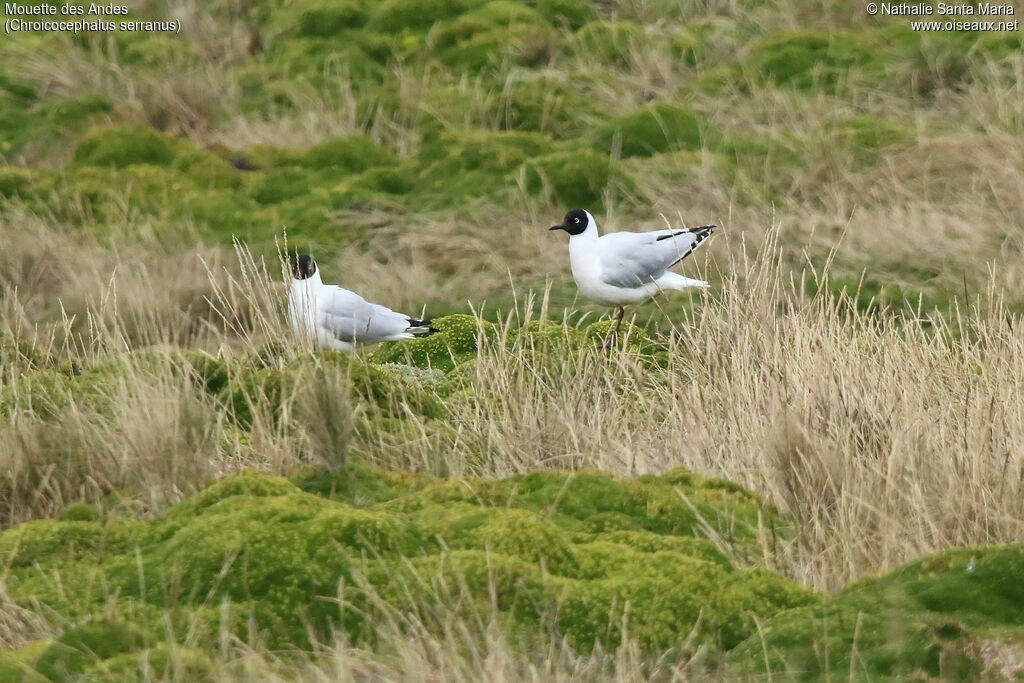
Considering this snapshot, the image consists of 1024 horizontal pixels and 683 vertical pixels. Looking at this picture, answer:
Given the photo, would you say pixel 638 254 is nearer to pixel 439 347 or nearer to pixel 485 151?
pixel 439 347

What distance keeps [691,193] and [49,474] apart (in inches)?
288

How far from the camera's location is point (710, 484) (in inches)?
191

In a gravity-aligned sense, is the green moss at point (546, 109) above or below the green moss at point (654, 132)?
above

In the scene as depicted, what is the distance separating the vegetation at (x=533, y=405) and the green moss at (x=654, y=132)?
5 cm

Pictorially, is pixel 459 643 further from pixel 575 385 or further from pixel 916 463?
pixel 575 385

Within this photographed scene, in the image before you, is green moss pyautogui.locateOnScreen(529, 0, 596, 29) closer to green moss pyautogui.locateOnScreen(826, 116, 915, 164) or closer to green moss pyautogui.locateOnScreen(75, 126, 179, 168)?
green moss pyautogui.locateOnScreen(826, 116, 915, 164)

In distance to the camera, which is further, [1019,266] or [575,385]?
[1019,266]

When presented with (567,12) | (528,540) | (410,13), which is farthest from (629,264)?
(410,13)

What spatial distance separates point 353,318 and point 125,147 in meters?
5.92

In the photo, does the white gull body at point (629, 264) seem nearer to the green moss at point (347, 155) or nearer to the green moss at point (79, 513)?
the green moss at point (347, 155)

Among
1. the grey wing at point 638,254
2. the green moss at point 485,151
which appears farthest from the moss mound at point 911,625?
the green moss at point 485,151

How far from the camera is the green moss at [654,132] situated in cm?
1262

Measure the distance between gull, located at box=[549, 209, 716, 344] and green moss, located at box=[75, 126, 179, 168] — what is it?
231 inches

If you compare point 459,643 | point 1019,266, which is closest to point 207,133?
point 1019,266
